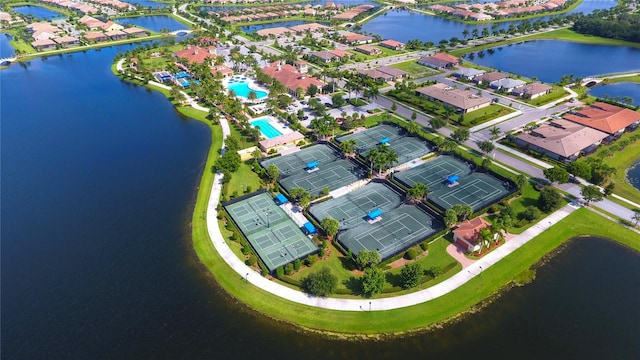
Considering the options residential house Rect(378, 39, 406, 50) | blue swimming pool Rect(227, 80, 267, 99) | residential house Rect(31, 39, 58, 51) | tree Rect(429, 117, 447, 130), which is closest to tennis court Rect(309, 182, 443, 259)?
tree Rect(429, 117, 447, 130)

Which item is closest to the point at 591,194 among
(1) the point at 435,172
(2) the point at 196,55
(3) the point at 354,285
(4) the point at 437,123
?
(1) the point at 435,172

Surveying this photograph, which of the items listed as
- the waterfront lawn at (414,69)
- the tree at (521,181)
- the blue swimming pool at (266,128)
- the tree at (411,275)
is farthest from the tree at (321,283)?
the waterfront lawn at (414,69)

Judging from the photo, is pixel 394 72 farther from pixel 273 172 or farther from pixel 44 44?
pixel 44 44

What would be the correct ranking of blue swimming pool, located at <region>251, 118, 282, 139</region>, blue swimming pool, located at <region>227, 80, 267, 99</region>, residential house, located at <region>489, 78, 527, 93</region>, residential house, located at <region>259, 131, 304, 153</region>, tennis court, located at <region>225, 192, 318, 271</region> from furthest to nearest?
blue swimming pool, located at <region>227, 80, 267, 99</region> → residential house, located at <region>489, 78, 527, 93</region> → blue swimming pool, located at <region>251, 118, 282, 139</region> → residential house, located at <region>259, 131, 304, 153</region> → tennis court, located at <region>225, 192, 318, 271</region>

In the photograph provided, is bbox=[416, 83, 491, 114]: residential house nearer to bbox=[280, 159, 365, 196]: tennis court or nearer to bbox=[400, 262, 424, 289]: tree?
bbox=[280, 159, 365, 196]: tennis court

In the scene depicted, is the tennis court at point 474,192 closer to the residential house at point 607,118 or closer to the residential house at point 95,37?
the residential house at point 607,118

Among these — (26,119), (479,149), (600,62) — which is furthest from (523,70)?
(26,119)
